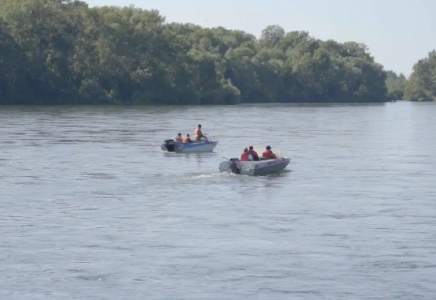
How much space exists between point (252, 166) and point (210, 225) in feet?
45.3

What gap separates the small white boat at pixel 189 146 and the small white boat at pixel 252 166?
12.0 m

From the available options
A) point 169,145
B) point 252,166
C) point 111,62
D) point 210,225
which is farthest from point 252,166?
point 111,62

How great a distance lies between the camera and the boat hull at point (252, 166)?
4769 cm

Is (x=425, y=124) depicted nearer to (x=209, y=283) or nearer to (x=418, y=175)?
(x=418, y=175)

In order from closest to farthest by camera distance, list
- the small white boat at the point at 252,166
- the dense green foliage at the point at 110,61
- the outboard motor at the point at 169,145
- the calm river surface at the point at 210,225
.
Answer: the calm river surface at the point at 210,225, the small white boat at the point at 252,166, the outboard motor at the point at 169,145, the dense green foliage at the point at 110,61

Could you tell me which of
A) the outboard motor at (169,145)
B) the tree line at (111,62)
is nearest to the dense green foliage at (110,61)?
the tree line at (111,62)

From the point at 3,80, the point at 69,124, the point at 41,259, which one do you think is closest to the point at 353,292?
the point at 41,259

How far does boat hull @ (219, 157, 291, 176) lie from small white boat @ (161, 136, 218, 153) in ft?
39.4

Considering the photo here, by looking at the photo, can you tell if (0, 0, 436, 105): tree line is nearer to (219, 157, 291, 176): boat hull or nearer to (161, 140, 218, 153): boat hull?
(161, 140, 218, 153): boat hull

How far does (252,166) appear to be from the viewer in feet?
157

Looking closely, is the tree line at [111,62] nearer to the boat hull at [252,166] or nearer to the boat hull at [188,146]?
the boat hull at [188,146]

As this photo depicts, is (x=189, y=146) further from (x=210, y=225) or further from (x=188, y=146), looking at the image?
(x=210, y=225)

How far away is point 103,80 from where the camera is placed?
141 metres

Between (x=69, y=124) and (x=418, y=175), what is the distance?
43.6 m
